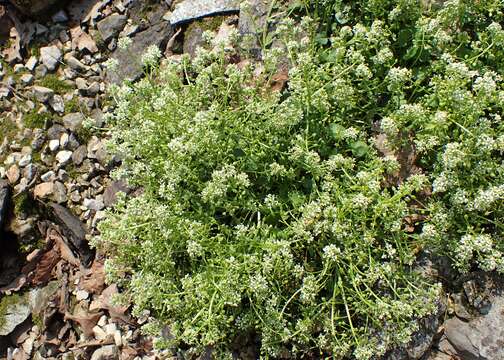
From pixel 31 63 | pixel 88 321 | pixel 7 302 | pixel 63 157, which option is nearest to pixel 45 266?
pixel 7 302

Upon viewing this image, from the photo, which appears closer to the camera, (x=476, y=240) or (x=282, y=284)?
(x=476, y=240)

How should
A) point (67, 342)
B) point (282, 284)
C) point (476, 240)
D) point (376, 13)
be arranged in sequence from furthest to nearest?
point (67, 342) → point (376, 13) → point (282, 284) → point (476, 240)

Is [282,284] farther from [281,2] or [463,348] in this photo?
[281,2]

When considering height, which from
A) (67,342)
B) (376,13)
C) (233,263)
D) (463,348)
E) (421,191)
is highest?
(376,13)

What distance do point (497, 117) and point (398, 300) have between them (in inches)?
64.1

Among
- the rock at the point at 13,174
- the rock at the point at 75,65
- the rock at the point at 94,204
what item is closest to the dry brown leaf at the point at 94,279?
the rock at the point at 94,204

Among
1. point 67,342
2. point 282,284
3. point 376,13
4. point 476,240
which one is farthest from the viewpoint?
point 67,342

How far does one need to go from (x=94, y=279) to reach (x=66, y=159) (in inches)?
51.8

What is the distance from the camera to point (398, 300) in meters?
4.45

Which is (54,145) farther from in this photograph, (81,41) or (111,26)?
(111,26)

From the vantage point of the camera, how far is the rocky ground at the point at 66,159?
216 inches

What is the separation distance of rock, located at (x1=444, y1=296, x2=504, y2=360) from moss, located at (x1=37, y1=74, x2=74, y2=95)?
4.58 metres

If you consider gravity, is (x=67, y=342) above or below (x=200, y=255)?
below

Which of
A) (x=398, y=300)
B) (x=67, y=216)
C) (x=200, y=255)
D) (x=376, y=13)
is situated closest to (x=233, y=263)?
(x=200, y=255)
